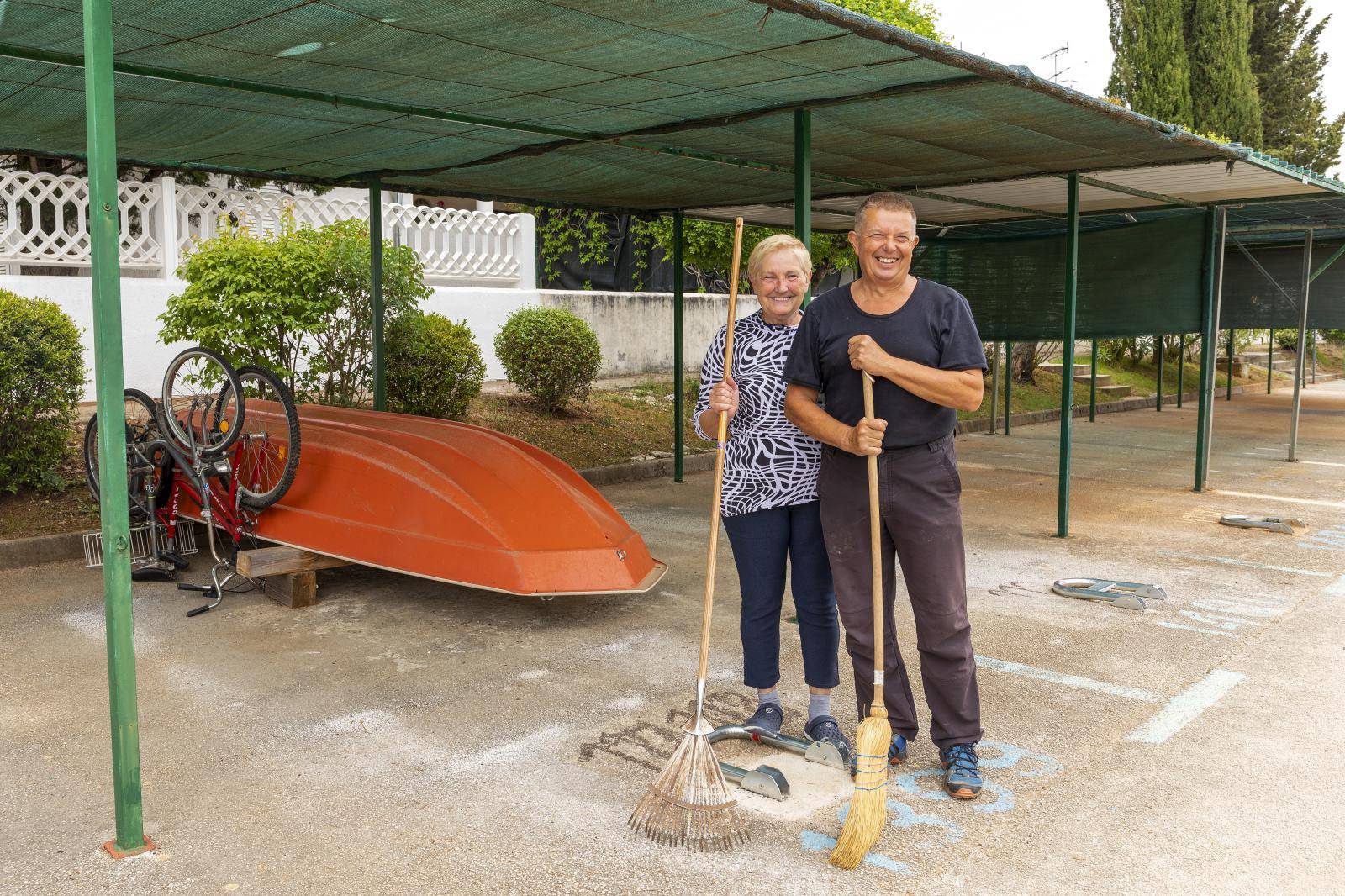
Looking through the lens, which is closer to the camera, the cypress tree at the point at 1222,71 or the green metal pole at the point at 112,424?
the green metal pole at the point at 112,424

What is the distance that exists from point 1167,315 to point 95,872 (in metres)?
9.60

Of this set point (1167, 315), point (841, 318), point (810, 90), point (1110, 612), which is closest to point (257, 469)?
point (810, 90)

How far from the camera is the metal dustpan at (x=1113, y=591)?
6.07m

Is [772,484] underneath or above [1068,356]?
underneath

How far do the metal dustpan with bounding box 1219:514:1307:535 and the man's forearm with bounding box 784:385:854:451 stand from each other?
629 centimetres

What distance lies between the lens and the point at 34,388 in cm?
746

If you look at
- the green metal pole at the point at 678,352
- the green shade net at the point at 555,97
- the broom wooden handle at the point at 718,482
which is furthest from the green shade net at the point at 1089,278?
the broom wooden handle at the point at 718,482

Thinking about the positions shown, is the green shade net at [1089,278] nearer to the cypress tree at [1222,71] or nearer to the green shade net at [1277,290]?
the green shade net at [1277,290]

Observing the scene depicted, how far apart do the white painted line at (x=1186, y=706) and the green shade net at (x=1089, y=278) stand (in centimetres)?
A: 570

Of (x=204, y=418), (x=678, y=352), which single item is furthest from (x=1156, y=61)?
(x=204, y=418)

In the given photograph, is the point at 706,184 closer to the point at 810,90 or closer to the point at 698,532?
the point at 698,532

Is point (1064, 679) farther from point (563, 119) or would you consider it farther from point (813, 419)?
point (563, 119)

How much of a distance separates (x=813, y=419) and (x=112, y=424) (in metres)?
2.12

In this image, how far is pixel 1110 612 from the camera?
5957 mm
